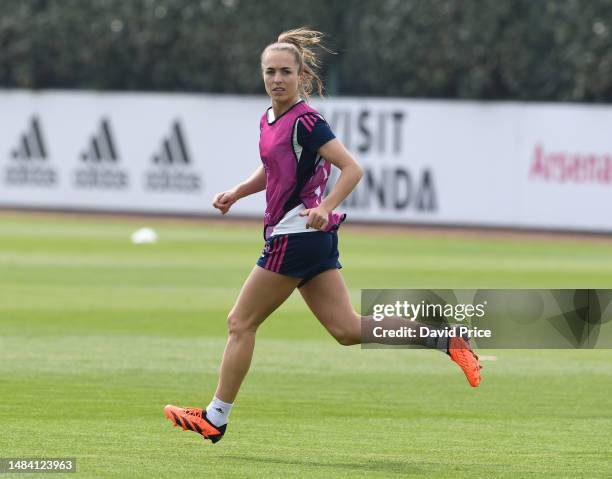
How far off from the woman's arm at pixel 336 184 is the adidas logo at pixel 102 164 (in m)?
27.1

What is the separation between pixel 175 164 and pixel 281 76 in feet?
86.2

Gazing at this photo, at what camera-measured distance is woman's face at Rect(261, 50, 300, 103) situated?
338 inches

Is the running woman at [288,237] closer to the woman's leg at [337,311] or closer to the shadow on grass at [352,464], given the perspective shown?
the woman's leg at [337,311]

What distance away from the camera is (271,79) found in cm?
861

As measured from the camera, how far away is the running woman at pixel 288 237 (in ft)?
27.9

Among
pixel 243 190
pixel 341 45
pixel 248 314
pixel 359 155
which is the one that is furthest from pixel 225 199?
pixel 341 45

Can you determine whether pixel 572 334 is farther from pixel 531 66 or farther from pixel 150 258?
pixel 531 66

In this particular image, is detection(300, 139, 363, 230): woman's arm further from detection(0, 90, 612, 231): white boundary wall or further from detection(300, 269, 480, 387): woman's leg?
detection(0, 90, 612, 231): white boundary wall

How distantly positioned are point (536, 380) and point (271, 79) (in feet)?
13.9

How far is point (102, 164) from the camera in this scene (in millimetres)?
35344

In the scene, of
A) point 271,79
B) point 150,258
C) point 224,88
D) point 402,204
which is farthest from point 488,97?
point 271,79

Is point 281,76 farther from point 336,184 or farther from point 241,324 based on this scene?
point 241,324

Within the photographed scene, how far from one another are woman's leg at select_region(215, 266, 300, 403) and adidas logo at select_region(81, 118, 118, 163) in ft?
88.5

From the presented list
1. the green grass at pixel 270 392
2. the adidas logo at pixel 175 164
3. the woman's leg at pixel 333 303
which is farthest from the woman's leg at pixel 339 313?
the adidas logo at pixel 175 164
